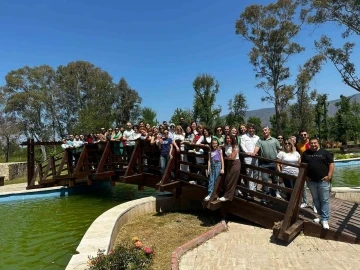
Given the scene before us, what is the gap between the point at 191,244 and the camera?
5.04 metres

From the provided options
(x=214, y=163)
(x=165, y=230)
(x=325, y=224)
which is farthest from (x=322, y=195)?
(x=165, y=230)

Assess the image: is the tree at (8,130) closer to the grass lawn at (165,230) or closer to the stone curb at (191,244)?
the grass lawn at (165,230)

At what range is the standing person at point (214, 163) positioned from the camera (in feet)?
21.2

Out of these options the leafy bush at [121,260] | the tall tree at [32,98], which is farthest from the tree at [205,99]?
the leafy bush at [121,260]

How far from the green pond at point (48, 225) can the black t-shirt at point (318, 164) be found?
15.7ft

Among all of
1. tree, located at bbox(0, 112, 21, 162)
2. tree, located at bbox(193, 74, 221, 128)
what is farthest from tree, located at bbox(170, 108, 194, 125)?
tree, located at bbox(0, 112, 21, 162)

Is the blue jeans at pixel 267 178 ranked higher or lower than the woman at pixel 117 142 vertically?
lower

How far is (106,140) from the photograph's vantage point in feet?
35.8

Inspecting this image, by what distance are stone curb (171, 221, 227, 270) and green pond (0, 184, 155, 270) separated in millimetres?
2300

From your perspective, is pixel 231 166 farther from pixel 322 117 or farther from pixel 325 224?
pixel 322 117

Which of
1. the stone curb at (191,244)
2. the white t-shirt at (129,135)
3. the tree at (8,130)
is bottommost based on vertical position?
the stone curb at (191,244)

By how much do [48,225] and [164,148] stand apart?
12.8ft

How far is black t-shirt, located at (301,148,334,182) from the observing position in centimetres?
526

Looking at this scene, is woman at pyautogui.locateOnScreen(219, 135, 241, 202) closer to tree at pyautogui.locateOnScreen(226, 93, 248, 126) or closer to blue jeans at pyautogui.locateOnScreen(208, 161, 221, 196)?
blue jeans at pyautogui.locateOnScreen(208, 161, 221, 196)
